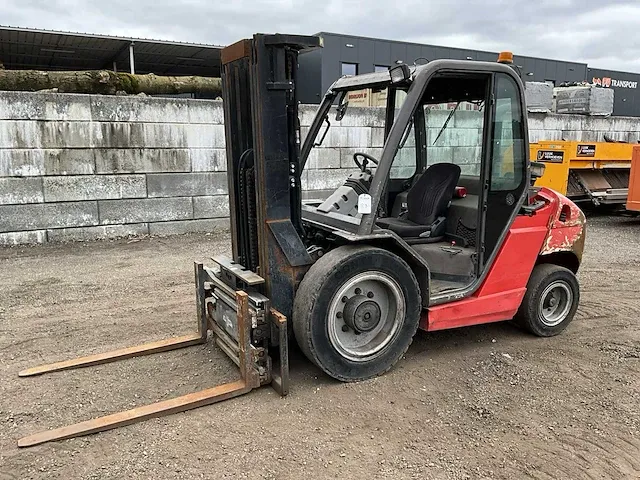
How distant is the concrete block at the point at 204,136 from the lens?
904 cm

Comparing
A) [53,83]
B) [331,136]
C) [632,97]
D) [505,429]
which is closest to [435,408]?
[505,429]

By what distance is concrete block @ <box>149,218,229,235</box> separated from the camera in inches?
357

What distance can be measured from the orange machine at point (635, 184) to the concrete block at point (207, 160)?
787cm

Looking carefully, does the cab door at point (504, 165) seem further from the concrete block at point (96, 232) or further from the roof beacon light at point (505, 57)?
the concrete block at point (96, 232)

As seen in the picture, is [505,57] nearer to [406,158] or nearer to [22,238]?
[406,158]

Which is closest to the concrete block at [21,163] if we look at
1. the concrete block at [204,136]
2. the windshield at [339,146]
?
the concrete block at [204,136]

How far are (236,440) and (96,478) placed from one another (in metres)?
0.76

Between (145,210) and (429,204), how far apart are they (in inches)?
225

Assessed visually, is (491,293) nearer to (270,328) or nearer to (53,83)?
(270,328)

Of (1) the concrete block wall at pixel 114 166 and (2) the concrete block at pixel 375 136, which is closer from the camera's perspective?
(1) the concrete block wall at pixel 114 166

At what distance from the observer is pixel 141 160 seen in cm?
871

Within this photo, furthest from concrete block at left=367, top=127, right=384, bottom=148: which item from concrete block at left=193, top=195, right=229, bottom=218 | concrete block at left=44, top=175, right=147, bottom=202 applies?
concrete block at left=44, top=175, right=147, bottom=202

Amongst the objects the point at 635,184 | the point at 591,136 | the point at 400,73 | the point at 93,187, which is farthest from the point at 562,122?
the point at 400,73

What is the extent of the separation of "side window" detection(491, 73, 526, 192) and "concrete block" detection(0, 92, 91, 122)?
632 centimetres
